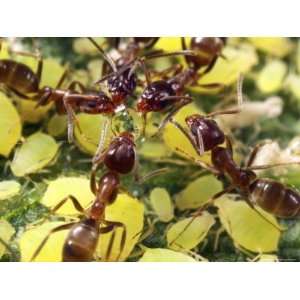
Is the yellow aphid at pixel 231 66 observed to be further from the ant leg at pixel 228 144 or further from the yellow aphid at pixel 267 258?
the yellow aphid at pixel 267 258

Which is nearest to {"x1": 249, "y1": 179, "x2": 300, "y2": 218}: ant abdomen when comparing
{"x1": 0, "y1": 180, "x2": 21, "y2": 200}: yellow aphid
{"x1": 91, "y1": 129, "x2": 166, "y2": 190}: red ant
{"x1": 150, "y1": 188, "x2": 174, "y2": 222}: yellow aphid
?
{"x1": 150, "y1": 188, "x2": 174, "y2": 222}: yellow aphid

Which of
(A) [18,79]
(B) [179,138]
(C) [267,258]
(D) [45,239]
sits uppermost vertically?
(A) [18,79]

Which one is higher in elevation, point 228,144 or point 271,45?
point 271,45

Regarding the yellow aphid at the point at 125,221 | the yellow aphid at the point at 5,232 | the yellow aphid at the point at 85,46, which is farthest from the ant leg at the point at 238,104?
the yellow aphid at the point at 5,232

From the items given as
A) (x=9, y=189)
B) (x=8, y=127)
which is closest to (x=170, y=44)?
(x=8, y=127)

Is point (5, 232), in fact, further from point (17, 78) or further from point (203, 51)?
point (203, 51)

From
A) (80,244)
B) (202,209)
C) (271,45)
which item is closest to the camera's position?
(80,244)
